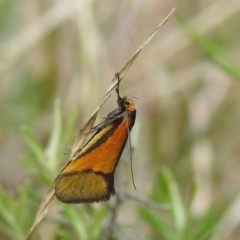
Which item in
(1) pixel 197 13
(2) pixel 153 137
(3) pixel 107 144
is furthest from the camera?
(1) pixel 197 13

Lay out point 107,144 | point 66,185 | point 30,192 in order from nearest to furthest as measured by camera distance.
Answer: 1. point 66,185
2. point 107,144
3. point 30,192

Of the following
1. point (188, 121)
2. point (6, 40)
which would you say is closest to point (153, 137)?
point (188, 121)

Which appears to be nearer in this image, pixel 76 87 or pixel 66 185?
pixel 66 185

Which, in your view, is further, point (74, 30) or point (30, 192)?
point (74, 30)

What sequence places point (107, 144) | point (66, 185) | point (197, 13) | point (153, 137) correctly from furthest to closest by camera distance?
point (197, 13) < point (153, 137) < point (107, 144) < point (66, 185)

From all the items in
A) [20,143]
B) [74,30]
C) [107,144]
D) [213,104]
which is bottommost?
[213,104]

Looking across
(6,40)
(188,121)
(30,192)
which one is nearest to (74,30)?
(6,40)

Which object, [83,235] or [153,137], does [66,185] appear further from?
[153,137]

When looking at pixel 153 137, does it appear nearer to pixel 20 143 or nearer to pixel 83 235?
pixel 20 143

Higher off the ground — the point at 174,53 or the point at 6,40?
the point at 6,40
